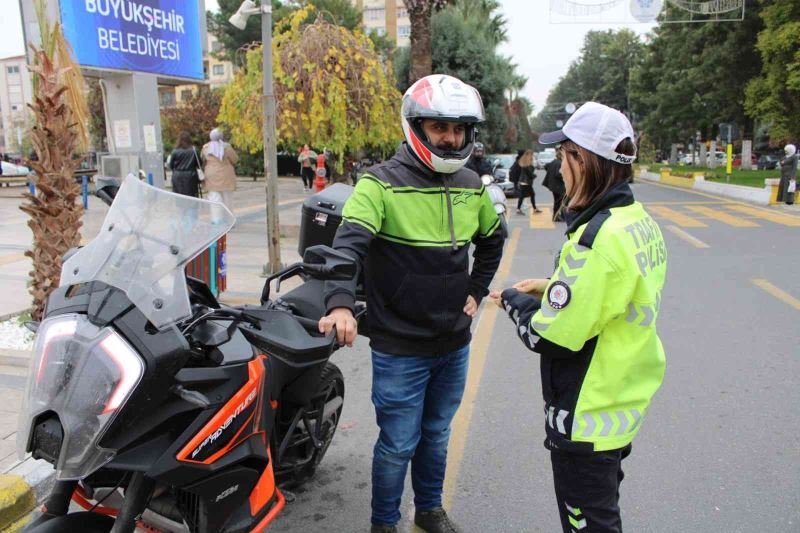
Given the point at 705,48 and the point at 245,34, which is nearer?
the point at 705,48

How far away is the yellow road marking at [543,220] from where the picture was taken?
46.0 ft

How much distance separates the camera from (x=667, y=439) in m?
3.81

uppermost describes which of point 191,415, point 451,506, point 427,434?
point 191,415

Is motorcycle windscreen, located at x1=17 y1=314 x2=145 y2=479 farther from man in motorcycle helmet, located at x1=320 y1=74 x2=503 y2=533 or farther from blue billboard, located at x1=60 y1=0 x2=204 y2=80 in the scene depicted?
blue billboard, located at x1=60 y1=0 x2=204 y2=80

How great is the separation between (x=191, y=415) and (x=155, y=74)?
9864mm

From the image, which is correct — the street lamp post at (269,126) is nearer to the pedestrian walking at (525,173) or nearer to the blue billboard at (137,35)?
the blue billboard at (137,35)

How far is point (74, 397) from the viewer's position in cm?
174

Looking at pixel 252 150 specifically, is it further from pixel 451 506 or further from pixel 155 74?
pixel 451 506

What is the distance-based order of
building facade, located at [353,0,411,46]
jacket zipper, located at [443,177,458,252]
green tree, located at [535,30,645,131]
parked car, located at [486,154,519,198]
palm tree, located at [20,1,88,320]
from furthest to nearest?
building facade, located at [353,0,411,46]
green tree, located at [535,30,645,131]
parked car, located at [486,154,519,198]
palm tree, located at [20,1,88,320]
jacket zipper, located at [443,177,458,252]

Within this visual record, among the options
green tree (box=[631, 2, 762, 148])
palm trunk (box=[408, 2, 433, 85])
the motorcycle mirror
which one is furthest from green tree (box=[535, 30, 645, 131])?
the motorcycle mirror

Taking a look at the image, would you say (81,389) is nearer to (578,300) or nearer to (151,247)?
(151,247)

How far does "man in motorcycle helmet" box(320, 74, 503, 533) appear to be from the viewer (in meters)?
2.48

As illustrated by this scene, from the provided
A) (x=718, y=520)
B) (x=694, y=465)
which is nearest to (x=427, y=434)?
(x=718, y=520)

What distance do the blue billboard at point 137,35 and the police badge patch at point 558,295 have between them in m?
9.05
